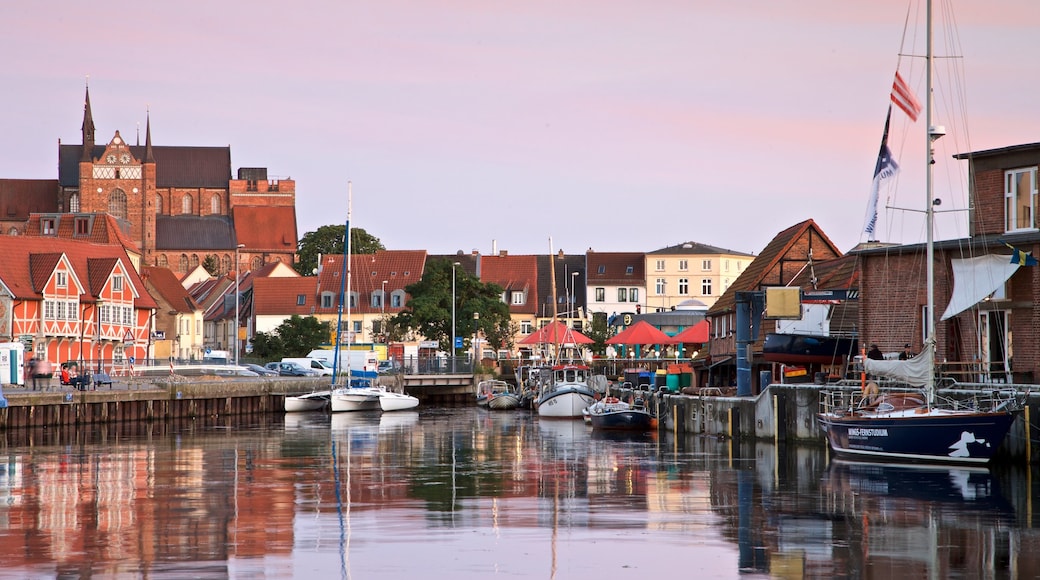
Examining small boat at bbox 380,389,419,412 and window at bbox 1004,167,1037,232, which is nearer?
window at bbox 1004,167,1037,232

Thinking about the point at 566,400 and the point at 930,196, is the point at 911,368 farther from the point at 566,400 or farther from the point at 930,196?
the point at 566,400

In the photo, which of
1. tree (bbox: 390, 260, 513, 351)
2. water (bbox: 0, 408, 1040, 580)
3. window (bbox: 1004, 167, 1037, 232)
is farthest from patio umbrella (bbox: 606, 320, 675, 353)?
window (bbox: 1004, 167, 1037, 232)

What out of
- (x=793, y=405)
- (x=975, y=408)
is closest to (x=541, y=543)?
(x=975, y=408)

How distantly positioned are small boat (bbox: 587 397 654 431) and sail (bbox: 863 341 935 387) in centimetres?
1990

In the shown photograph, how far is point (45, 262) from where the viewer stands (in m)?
86.6

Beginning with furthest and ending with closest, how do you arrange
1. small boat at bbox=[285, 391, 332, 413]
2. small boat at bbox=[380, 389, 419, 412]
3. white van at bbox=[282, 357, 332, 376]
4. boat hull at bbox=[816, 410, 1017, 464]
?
white van at bbox=[282, 357, 332, 376] < small boat at bbox=[380, 389, 419, 412] < small boat at bbox=[285, 391, 332, 413] < boat hull at bbox=[816, 410, 1017, 464]

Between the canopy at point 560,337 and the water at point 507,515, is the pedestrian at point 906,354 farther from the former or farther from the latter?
the canopy at point 560,337

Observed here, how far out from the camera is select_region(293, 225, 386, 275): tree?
156 m

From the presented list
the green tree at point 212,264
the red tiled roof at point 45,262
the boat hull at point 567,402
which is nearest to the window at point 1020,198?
the boat hull at point 567,402

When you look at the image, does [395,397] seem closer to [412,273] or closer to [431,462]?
[431,462]

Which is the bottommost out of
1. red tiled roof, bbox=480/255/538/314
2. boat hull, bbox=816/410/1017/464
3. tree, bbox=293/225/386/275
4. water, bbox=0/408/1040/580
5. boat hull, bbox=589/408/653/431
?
water, bbox=0/408/1040/580

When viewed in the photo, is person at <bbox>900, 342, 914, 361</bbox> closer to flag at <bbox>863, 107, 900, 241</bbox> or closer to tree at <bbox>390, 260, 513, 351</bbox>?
flag at <bbox>863, 107, 900, 241</bbox>

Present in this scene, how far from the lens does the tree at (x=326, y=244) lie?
511ft

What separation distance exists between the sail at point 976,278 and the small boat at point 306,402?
44.4 metres
